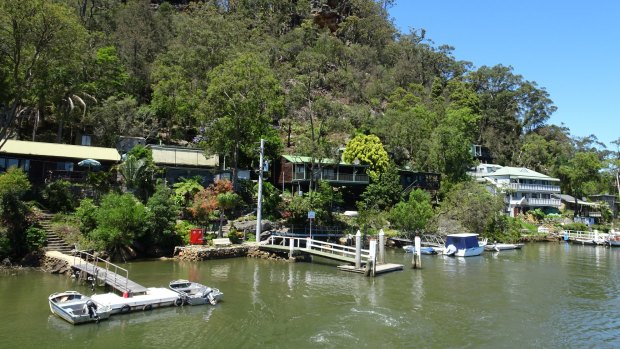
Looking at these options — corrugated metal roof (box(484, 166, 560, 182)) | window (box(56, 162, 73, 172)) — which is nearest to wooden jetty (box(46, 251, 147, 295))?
window (box(56, 162, 73, 172))

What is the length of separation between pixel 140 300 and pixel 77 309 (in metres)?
2.41

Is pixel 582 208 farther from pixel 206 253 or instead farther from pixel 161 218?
pixel 161 218

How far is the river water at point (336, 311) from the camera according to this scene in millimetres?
16578

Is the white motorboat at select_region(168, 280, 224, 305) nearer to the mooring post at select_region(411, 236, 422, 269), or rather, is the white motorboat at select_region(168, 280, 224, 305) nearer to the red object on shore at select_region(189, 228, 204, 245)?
the red object on shore at select_region(189, 228, 204, 245)

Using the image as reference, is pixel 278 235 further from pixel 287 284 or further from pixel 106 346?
pixel 106 346

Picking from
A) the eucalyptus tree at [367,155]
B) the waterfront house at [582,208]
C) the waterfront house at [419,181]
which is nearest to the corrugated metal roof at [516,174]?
the waterfront house at [582,208]

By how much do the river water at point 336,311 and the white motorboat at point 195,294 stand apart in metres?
0.45

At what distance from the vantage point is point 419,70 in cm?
9688

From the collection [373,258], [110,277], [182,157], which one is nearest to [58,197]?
[182,157]

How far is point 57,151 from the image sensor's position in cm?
3897

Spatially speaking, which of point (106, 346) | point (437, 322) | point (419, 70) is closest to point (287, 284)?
point (437, 322)

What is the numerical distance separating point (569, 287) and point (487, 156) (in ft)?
206

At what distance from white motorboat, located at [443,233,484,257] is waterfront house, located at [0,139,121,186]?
30839mm

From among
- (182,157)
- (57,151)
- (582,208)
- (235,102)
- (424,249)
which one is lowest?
(424,249)
